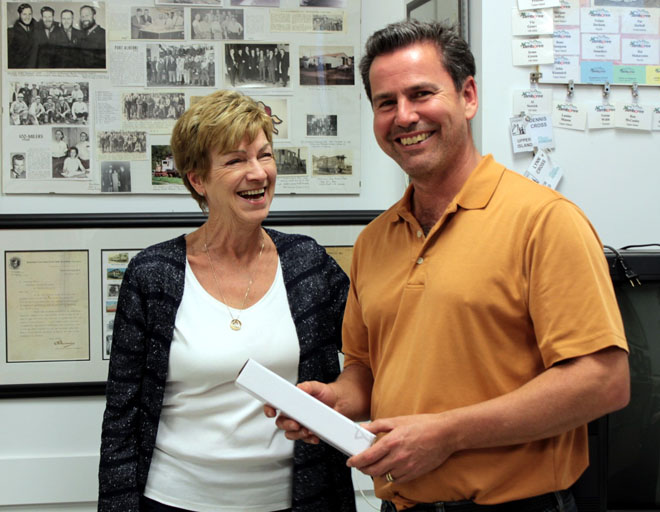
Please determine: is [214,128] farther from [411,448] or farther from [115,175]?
[411,448]

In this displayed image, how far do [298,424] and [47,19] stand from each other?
4.91ft

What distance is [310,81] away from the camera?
2.05 m

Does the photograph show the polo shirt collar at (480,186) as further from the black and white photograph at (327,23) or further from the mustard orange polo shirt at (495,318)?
the black and white photograph at (327,23)

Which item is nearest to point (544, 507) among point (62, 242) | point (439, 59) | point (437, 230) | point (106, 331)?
point (437, 230)

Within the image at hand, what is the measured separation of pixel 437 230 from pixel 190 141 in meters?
0.64

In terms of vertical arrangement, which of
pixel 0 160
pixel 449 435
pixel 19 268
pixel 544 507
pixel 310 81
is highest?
pixel 310 81

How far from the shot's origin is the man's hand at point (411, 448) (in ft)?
3.31

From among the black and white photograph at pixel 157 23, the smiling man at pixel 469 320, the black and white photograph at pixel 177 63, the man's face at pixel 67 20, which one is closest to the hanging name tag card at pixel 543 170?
the smiling man at pixel 469 320

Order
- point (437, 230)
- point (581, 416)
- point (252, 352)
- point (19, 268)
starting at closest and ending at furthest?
point (581, 416)
point (437, 230)
point (252, 352)
point (19, 268)

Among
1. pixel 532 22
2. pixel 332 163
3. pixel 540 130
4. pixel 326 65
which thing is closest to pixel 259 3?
pixel 326 65

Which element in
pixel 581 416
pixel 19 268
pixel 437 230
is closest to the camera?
pixel 581 416

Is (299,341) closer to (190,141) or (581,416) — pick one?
(190,141)

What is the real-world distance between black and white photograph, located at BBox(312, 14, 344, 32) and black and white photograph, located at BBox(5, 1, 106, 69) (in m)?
0.63

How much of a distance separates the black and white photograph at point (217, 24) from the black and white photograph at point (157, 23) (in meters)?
0.04
